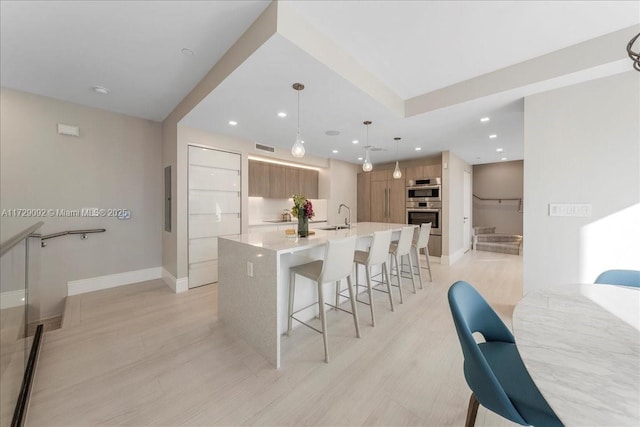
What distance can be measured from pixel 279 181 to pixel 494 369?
488 centimetres

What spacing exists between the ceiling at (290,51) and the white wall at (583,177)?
0.84 ft

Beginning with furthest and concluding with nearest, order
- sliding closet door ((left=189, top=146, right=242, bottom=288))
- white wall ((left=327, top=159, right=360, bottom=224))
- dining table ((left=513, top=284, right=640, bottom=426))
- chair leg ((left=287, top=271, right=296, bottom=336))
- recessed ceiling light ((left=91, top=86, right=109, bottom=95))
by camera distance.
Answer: white wall ((left=327, top=159, right=360, bottom=224)) → sliding closet door ((left=189, top=146, right=242, bottom=288)) → recessed ceiling light ((left=91, top=86, right=109, bottom=95)) → chair leg ((left=287, top=271, right=296, bottom=336)) → dining table ((left=513, top=284, right=640, bottom=426))

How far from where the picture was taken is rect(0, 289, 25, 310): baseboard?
1.58 m

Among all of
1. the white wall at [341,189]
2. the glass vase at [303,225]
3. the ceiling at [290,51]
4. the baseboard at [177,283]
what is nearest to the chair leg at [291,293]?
the glass vase at [303,225]

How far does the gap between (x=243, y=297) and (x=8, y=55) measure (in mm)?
3232

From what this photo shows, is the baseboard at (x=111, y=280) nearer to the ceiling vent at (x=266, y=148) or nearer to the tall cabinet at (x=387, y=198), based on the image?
the ceiling vent at (x=266, y=148)

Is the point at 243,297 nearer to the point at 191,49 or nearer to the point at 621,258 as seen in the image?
the point at 191,49

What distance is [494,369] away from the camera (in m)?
1.16

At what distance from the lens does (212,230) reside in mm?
4086

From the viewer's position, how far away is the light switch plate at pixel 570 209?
7.93 feet

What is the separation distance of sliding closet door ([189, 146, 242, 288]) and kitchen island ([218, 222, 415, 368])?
1.49 meters

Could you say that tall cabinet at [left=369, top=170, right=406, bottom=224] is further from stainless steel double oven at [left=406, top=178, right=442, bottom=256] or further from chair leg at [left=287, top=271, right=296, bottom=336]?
chair leg at [left=287, top=271, right=296, bottom=336]

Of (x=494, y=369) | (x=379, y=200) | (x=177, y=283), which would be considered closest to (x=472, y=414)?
(x=494, y=369)

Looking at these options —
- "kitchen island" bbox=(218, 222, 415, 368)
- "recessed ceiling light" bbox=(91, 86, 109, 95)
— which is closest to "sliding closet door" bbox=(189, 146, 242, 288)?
"recessed ceiling light" bbox=(91, 86, 109, 95)
